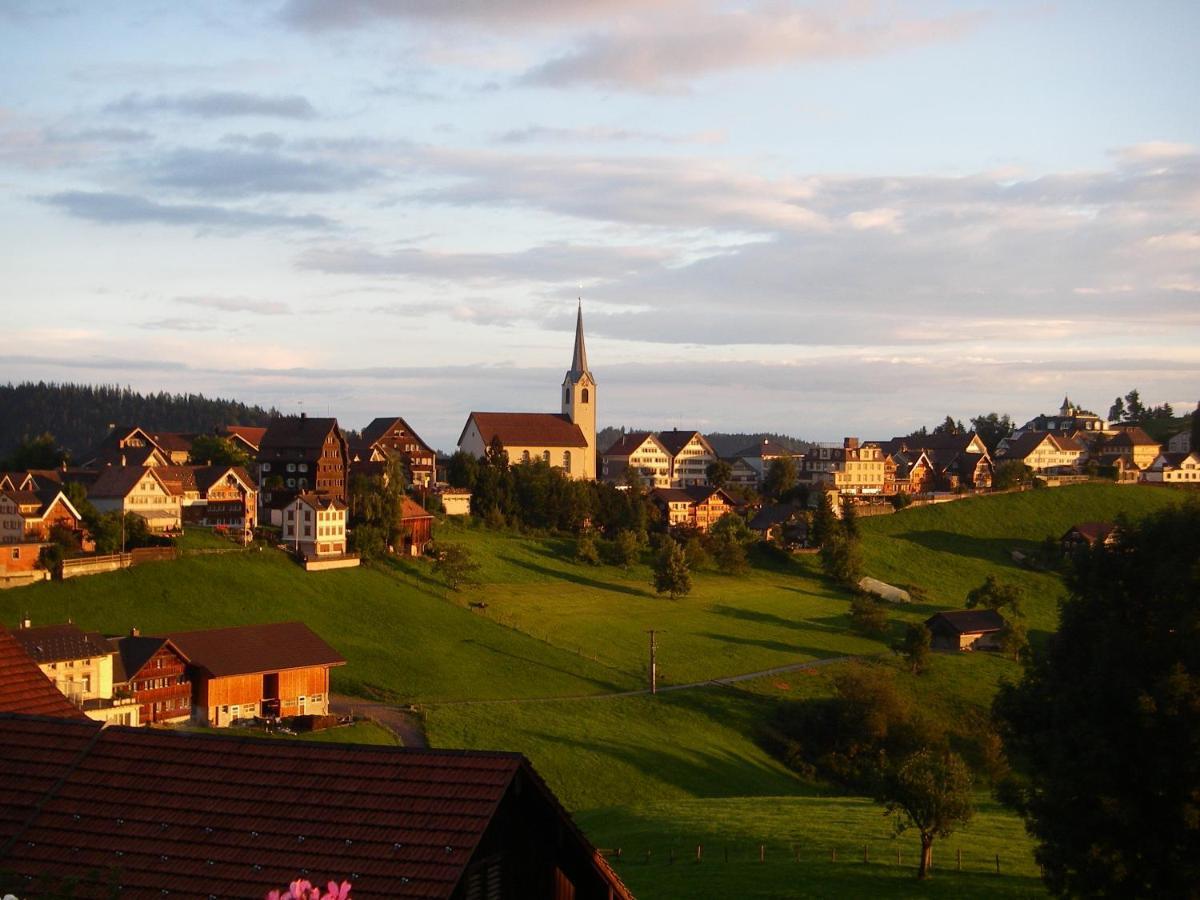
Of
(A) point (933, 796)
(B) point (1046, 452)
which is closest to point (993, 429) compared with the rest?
(B) point (1046, 452)

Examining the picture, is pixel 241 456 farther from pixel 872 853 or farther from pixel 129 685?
pixel 872 853

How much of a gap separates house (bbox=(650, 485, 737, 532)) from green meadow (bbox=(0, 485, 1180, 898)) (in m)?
13.3

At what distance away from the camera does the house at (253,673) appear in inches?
2147

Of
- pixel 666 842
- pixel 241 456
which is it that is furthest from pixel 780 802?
pixel 241 456

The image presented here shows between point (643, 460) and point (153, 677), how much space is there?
106439 millimetres

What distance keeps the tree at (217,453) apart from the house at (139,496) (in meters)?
16.5

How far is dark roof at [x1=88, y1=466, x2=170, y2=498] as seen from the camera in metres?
81.6

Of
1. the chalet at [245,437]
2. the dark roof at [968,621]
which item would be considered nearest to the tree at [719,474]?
the chalet at [245,437]

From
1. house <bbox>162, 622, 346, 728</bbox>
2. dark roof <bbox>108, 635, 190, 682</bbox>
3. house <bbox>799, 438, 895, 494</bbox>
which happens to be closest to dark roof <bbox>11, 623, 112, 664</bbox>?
dark roof <bbox>108, 635, 190, 682</bbox>

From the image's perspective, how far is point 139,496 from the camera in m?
82.2

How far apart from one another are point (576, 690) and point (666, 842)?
28.4 metres

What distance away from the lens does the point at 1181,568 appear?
26547 mm

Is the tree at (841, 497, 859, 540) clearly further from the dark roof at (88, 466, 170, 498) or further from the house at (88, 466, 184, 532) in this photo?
the dark roof at (88, 466, 170, 498)

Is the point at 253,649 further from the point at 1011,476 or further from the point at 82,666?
the point at 1011,476
